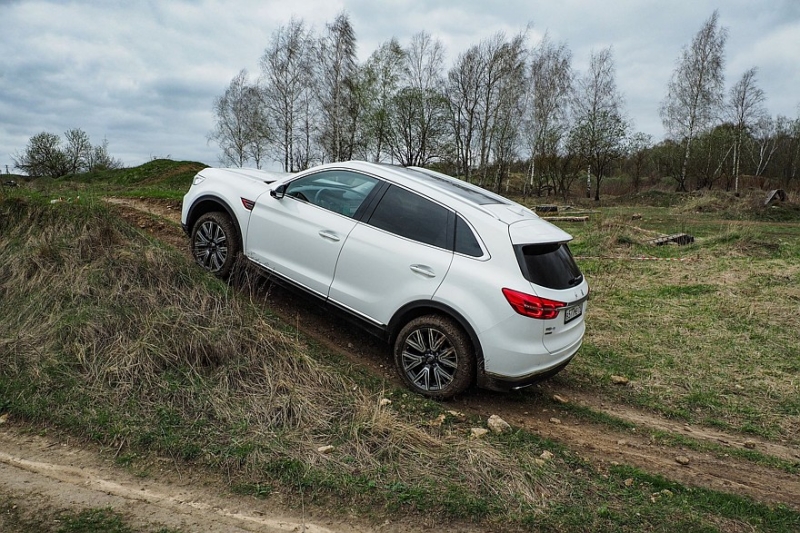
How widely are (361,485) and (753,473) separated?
2.80 meters

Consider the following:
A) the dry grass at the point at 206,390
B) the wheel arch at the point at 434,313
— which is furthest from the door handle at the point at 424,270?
the dry grass at the point at 206,390

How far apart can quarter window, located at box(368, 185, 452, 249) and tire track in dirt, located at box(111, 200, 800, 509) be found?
133 cm

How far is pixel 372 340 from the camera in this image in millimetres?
5258

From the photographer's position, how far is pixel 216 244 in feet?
18.0

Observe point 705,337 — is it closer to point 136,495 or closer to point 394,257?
point 394,257

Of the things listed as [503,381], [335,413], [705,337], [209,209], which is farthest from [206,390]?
[705,337]

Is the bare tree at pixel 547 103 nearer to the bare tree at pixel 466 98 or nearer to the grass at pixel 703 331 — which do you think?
the bare tree at pixel 466 98

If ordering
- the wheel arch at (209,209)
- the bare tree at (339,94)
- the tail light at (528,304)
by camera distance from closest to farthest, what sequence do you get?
1. the tail light at (528,304)
2. the wheel arch at (209,209)
3. the bare tree at (339,94)

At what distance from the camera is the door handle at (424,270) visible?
407 centimetres

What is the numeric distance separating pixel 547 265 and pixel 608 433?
1.44 m

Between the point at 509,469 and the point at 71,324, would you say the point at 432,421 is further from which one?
the point at 71,324

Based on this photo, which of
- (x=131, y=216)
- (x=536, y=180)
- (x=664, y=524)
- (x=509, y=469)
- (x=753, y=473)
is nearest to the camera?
(x=664, y=524)

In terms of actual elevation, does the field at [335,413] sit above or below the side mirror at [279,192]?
below

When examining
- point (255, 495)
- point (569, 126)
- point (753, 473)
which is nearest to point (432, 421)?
point (255, 495)
